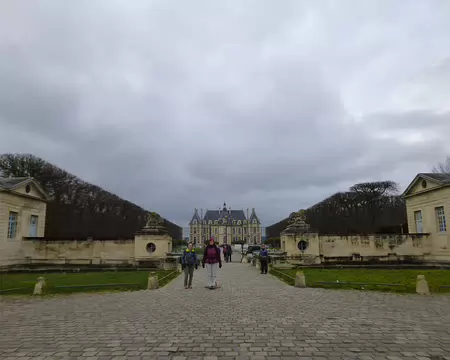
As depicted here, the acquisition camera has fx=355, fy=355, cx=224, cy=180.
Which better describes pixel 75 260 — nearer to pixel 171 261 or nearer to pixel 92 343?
pixel 171 261

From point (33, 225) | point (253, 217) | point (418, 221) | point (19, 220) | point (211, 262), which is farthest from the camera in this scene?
point (253, 217)

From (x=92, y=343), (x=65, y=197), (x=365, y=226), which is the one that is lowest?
(x=92, y=343)

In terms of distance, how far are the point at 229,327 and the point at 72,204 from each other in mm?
43968

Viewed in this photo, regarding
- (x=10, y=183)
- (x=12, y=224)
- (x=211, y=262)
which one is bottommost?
(x=211, y=262)

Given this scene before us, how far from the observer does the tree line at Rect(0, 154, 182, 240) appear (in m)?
40.1

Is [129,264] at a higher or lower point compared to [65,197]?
lower

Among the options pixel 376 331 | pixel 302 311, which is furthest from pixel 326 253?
pixel 376 331

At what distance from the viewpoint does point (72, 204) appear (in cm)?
4631

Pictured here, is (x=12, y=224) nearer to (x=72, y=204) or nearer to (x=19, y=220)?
(x=19, y=220)

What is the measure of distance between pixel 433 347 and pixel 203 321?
4.32 metres

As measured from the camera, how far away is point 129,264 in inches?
980

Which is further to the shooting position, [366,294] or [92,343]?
[366,294]

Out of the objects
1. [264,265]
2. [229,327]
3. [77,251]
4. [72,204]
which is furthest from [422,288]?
[72,204]

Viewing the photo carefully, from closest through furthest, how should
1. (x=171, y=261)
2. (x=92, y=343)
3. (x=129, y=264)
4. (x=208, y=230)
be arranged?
(x=92, y=343), (x=171, y=261), (x=129, y=264), (x=208, y=230)
